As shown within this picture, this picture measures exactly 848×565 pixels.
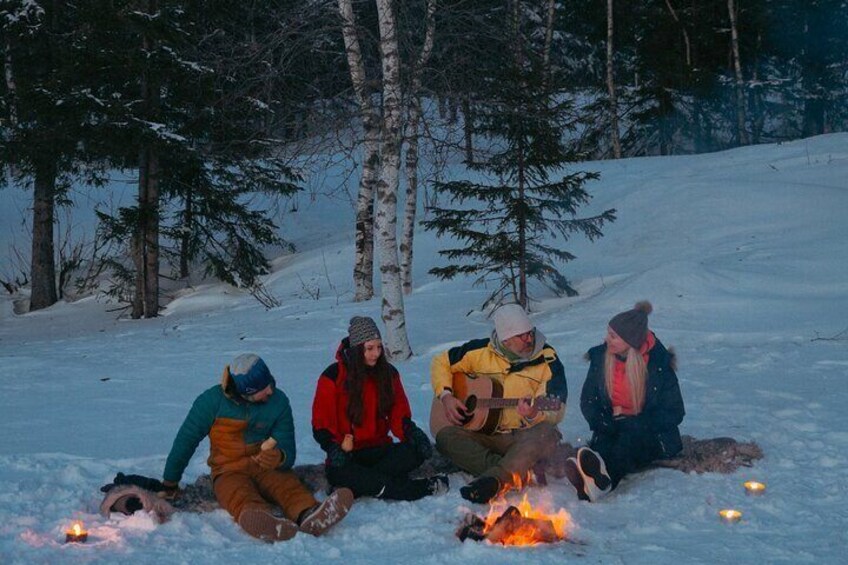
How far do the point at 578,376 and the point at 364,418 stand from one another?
11.6 feet

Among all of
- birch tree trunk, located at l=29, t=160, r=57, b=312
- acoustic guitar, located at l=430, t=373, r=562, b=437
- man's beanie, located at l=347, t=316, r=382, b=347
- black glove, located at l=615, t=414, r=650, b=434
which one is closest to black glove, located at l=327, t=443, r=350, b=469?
man's beanie, located at l=347, t=316, r=382, b=347

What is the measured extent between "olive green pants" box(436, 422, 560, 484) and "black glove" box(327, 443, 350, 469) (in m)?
0.76

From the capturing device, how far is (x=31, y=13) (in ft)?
58.6

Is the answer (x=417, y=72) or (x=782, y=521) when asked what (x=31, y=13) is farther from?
(x=782, y=521)

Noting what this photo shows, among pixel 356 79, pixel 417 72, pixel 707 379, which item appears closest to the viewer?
pixel 707 379

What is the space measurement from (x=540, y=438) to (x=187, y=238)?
14809 mm

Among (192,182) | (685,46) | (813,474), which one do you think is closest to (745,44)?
(685,46)

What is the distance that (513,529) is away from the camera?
460 cm

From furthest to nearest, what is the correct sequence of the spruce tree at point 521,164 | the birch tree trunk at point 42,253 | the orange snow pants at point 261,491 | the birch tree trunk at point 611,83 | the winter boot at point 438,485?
the birch tree trunk at point 611,83 → the birch tree trunk at point 42,253 → the spruce tree at point 521,164 → the winter boot at point 438,485 → the orange snow pants at point 261,491

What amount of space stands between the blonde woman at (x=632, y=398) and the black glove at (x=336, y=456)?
1635mm

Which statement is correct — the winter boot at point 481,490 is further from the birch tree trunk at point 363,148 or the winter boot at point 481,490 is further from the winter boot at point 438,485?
the birch tree trunk at point 363,148

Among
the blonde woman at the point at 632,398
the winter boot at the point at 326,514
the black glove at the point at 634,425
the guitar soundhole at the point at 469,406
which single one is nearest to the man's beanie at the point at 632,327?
the blonde woman at the point at 632,398

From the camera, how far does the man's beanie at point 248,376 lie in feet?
16.9

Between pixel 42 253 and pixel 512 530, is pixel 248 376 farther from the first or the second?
pixel 42 253
